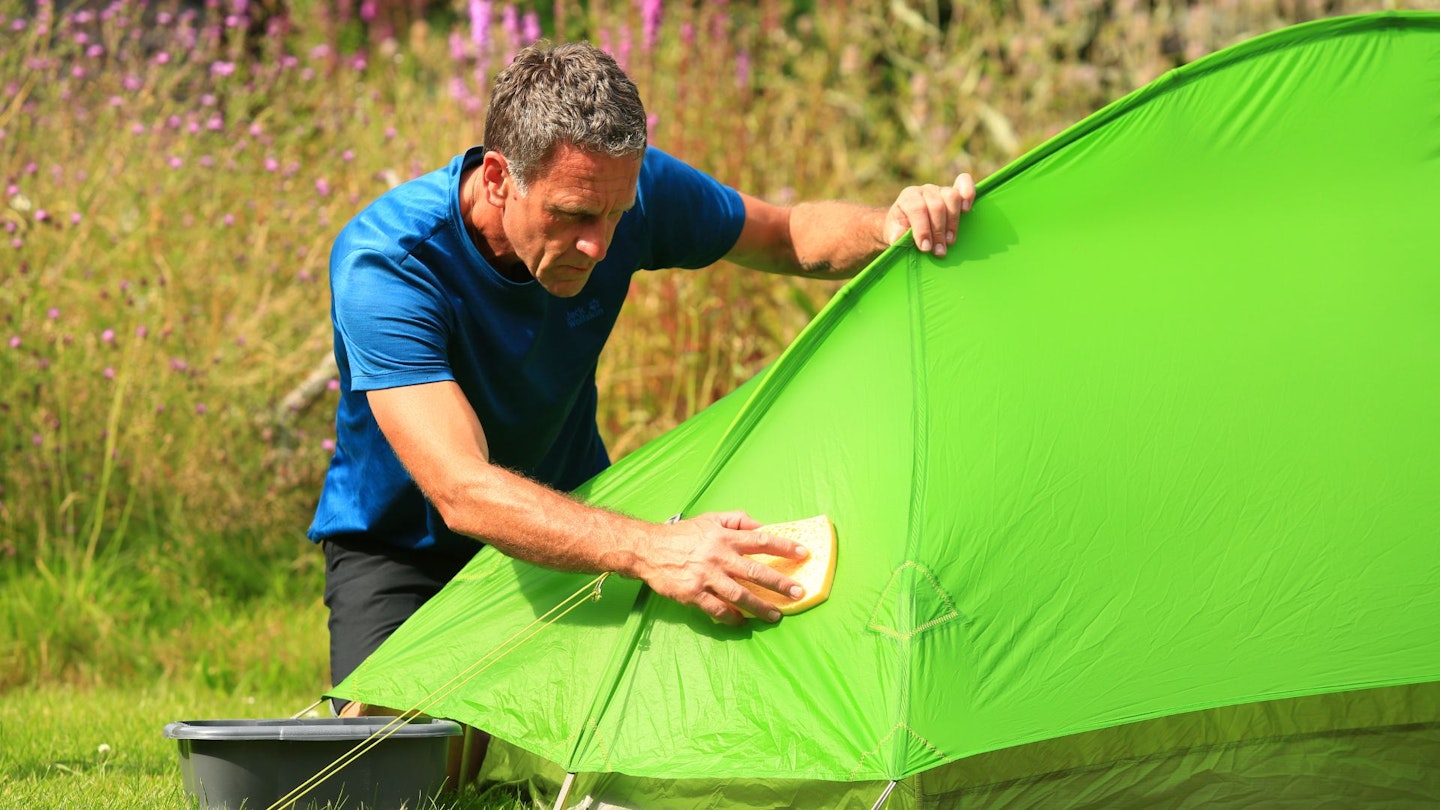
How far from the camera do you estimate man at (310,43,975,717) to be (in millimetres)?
2404

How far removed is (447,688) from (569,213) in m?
0.88

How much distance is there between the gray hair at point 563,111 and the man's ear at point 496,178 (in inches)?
0.9

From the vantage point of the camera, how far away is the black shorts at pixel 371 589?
321 centimetres

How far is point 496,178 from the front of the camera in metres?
2.78

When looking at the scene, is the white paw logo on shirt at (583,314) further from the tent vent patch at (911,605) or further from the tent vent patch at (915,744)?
the tent vent patch at (915,744)

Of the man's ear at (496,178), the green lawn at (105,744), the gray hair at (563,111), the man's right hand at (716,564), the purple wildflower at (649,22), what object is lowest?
the green lawn at (105,744)

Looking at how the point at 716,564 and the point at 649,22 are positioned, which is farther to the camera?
the point at 649,22

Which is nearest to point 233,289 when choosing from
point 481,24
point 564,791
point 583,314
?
point 481,24

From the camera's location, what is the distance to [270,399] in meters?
4.68

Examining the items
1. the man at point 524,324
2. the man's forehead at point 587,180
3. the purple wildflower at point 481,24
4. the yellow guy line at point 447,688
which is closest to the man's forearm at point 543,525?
the man at point 524,324

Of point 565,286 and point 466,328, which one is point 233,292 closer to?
point 466,328

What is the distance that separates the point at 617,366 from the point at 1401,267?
9.16 ft

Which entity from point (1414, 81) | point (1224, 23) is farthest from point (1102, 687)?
point (1224, 23)

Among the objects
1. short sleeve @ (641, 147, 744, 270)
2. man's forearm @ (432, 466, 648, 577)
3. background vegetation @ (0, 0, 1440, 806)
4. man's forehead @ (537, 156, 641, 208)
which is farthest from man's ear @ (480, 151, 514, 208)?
background vegetation @ (0, 0, 1440, 806)
